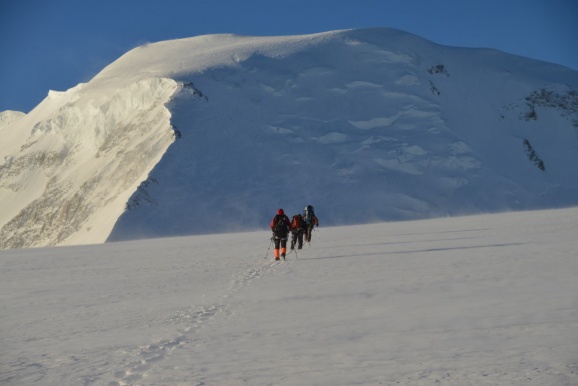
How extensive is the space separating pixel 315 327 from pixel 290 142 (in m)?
65.7

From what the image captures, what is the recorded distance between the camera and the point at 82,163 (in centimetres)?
8100

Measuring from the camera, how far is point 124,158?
7269cm

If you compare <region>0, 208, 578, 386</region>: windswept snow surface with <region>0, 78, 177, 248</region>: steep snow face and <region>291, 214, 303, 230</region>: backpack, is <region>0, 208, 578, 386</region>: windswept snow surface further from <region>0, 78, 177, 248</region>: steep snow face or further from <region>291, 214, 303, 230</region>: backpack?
<region>0, 78, 177, 248</region>: steep snow face

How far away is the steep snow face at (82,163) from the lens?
224 ft

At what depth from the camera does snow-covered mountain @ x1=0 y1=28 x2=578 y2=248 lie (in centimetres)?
6561

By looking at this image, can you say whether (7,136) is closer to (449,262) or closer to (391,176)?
(391,176)

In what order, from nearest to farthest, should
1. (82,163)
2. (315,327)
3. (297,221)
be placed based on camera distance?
(315,327), (297,221), (82,163)

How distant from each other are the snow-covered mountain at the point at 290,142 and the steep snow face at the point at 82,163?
24 centimetres

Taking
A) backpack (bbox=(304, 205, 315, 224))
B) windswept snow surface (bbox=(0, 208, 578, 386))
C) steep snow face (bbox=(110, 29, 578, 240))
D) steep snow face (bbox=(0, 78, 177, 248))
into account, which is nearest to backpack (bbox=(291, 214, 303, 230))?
backpack (bbox=(304, 205, 315, 224))

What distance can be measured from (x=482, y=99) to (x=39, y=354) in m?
85.2

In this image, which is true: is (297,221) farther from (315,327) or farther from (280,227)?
(315,327)

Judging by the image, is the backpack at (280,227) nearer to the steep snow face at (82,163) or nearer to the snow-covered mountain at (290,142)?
the snow-covered mountain at (290,142)

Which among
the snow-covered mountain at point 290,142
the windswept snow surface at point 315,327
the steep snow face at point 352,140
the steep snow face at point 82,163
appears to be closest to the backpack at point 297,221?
the windswept snow surface at point 315,327

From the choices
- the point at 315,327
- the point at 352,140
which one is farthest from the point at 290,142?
the point at 315,327
